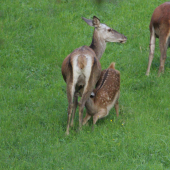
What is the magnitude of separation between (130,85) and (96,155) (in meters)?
3.57

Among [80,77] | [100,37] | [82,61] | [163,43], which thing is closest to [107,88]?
[80,77]

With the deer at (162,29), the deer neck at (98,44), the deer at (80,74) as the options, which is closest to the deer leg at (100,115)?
the deer at (80,74)

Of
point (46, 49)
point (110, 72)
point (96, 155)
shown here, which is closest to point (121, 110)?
point (110, 72)

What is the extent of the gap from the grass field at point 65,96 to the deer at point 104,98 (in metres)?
0.25

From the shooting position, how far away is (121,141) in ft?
19.8

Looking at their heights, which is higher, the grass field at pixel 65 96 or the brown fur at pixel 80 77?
the brown fur at pixel 80 77

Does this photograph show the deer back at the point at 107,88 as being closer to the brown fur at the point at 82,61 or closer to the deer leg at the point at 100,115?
the deer leg at the point at 100,115

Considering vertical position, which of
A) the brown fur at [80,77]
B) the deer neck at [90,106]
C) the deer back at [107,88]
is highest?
the brown fur at [80,77]

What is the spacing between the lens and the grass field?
222 inches

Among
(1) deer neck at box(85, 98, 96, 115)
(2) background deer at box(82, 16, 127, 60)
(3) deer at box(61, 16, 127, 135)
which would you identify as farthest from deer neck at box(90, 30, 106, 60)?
(1) deer neck at box(85, 98, 96, 115)

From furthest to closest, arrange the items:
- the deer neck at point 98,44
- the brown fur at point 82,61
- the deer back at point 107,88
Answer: the deer neck at point 98,44
the deer back at point 107,88
the brown fur at point 82,61

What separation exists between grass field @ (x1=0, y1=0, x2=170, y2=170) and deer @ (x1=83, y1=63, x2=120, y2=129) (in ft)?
0.82

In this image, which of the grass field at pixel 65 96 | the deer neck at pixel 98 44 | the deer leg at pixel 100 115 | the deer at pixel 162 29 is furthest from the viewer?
the deer at pixel 162 29

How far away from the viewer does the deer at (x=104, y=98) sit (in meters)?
7.14
